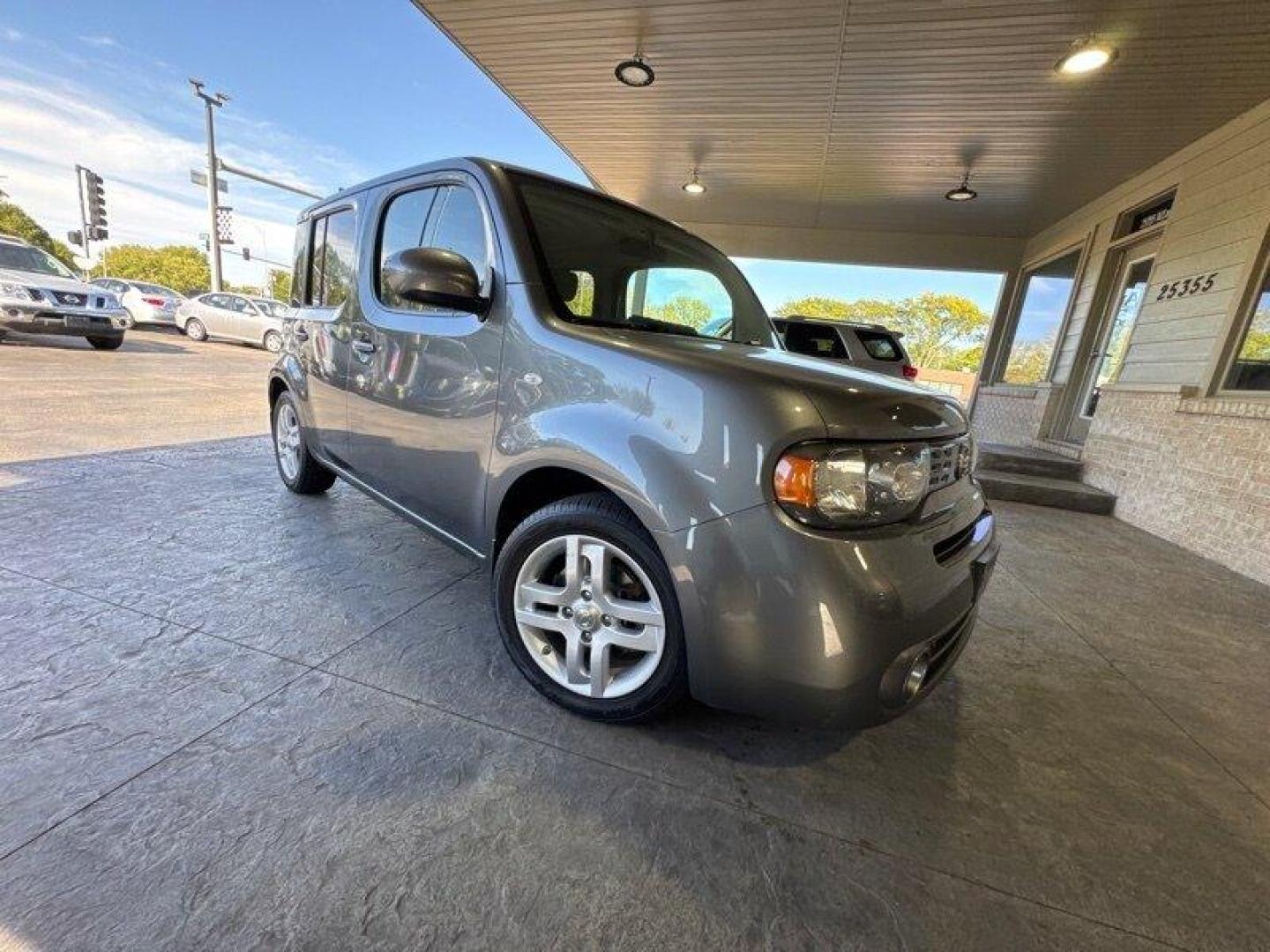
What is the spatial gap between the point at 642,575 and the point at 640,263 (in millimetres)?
1506

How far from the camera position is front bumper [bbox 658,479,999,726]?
49.9 inches

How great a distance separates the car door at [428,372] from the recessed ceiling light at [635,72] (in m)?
3.97

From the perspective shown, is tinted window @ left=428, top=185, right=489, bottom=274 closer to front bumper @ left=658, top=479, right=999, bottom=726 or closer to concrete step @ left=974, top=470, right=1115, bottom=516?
front bumper @ left=658, top=479, right=999, bottom=726

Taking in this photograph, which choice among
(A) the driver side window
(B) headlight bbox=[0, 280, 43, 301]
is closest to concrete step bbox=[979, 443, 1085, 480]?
(A) the driver side window

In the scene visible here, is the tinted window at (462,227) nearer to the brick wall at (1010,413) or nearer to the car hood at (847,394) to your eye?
the car hood at (847,394)

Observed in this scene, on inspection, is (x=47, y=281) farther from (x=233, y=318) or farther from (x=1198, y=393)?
(x=1198, y=393)

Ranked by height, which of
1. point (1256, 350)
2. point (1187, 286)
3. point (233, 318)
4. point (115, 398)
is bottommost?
point (115, 398)

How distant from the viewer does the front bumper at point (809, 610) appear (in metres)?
1.27

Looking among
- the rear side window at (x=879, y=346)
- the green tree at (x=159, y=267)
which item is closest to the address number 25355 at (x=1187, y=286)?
the rear side window at (x=879, y=346)

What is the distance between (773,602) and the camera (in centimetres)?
130

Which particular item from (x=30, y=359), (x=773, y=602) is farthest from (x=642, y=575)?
(x=30, y=359)

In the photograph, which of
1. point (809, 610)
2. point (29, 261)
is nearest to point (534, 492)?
point (809, 610)

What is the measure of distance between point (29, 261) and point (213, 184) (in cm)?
1225

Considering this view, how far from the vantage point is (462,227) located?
82.1 inches
